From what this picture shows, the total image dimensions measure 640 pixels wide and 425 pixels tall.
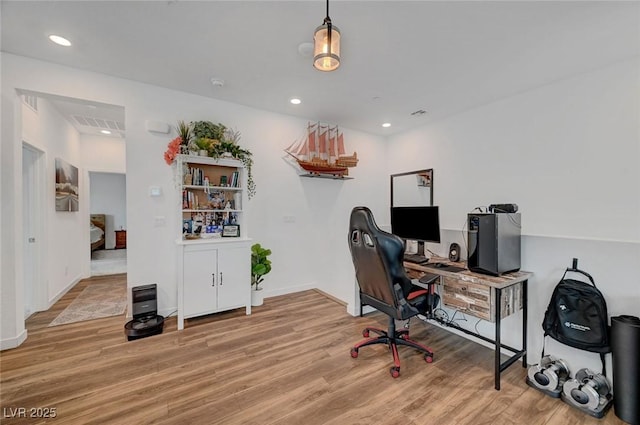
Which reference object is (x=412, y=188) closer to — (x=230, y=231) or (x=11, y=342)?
(x=230, y=231)

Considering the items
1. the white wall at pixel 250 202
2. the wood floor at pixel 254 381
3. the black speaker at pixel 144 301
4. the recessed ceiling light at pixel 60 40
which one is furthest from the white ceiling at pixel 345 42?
the wood floor at pixel 254 381

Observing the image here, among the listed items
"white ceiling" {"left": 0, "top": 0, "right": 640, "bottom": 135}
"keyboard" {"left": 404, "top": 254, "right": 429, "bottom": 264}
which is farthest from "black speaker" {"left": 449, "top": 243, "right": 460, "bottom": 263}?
"white ceiling" {"left": 0, "top": 0, "right": 640, "bottom": 135}

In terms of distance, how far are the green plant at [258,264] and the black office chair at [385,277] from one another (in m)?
1.55

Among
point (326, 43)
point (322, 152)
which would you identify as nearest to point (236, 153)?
point (322, 152)

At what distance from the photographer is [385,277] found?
2.08m

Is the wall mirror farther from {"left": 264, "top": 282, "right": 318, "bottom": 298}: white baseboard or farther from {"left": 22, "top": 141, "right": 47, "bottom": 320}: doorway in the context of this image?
{"left": 22, "top": 141, "right": 47, "bottom": 320}: doorway

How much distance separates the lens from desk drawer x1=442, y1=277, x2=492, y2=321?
2.08 metres

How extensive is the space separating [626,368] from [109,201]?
11.1 m

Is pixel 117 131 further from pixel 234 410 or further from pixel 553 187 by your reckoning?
pixel 553 187

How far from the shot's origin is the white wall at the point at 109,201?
8.09 m

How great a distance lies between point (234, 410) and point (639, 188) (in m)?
3.86

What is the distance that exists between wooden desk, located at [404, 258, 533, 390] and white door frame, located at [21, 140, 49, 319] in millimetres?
4655

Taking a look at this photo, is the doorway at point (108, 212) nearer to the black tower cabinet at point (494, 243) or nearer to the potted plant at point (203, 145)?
the potted plant at point (203, 145)

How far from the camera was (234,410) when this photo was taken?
174 centimetres
